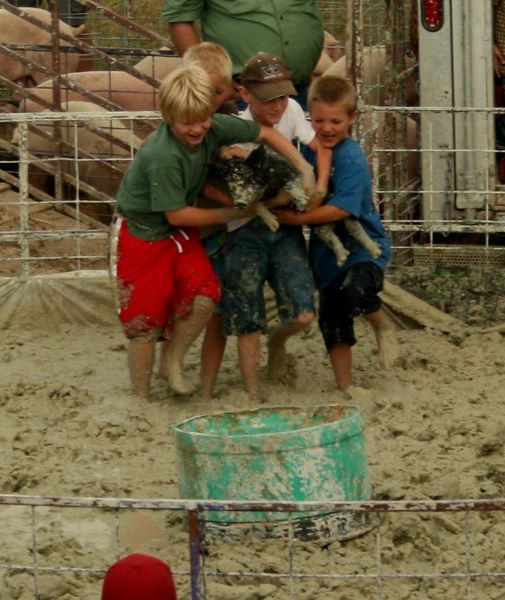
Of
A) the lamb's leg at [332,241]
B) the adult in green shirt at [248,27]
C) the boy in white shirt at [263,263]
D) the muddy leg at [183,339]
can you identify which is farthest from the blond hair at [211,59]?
the muddy leg at [183,339]

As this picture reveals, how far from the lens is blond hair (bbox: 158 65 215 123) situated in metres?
7.16

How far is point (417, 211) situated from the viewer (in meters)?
9.97

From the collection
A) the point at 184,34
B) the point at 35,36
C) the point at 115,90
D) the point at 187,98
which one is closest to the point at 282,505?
the point at 187,98

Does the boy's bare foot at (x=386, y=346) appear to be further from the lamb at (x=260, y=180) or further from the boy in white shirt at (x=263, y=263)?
the lamb at (x=260, y=180)

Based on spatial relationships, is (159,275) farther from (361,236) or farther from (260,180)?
(361,236)

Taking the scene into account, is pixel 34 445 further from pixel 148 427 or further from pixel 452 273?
pixel 452 273

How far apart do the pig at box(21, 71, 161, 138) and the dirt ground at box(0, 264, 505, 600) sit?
9.69ft

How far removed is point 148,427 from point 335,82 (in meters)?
1.81

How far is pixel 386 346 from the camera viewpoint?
26.5 ft

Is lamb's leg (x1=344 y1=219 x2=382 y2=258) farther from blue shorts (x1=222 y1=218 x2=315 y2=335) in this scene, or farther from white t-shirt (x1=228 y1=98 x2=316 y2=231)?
white t-shirt (x1=228 y1=98 x2=316 y2=231)

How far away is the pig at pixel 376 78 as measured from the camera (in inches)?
396

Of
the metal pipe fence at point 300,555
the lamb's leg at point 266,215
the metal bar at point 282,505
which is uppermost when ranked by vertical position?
the lamb's leg at point 266,215

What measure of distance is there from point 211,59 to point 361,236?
1.08 m

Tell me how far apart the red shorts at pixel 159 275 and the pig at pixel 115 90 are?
4319mm
